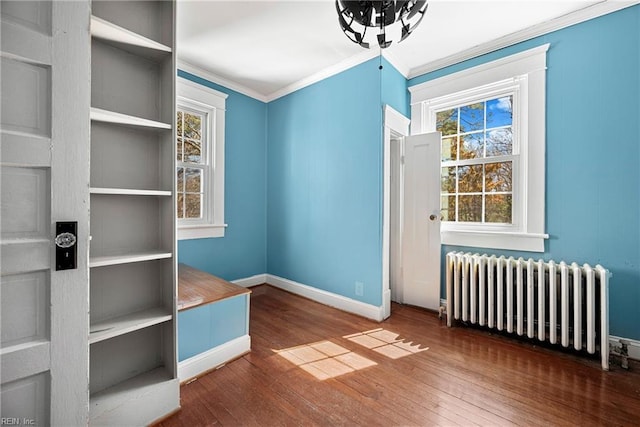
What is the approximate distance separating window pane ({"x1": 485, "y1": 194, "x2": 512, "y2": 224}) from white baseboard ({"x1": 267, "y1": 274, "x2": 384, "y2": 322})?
145 centimetres

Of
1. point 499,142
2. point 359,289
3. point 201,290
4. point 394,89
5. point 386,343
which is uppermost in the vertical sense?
point 394,89

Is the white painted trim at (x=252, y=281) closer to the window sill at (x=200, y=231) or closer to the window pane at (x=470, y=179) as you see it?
the window sill at (x=200, y=231)

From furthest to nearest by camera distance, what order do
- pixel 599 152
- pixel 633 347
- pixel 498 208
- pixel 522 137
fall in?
pixel 498 208 → pixel 522 137 → pixel 599 152 → pixel 633 347

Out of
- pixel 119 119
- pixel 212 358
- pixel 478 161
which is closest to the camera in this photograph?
pixel 119 119

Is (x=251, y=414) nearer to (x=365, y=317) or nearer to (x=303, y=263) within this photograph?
(x=365, y=317)

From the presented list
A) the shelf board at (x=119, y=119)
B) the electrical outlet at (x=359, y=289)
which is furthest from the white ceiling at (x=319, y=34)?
the electrical outlet at (x=359, y=289)

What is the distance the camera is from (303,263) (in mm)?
3463

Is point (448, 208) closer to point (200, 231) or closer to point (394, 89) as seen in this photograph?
point (394, 89)

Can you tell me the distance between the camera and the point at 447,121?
3000 mm

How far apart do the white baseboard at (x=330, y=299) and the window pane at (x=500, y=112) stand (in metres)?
2.20

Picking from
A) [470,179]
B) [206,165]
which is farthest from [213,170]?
[470,179]

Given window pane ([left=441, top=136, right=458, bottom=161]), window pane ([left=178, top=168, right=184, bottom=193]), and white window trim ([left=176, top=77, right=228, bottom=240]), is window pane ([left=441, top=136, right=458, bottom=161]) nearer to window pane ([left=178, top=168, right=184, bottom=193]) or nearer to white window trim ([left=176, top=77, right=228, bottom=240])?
white window trim ([left=176, top=77, right=228, bottom=240])

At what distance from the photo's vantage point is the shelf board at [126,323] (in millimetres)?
1238

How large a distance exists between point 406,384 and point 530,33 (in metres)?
3.10
